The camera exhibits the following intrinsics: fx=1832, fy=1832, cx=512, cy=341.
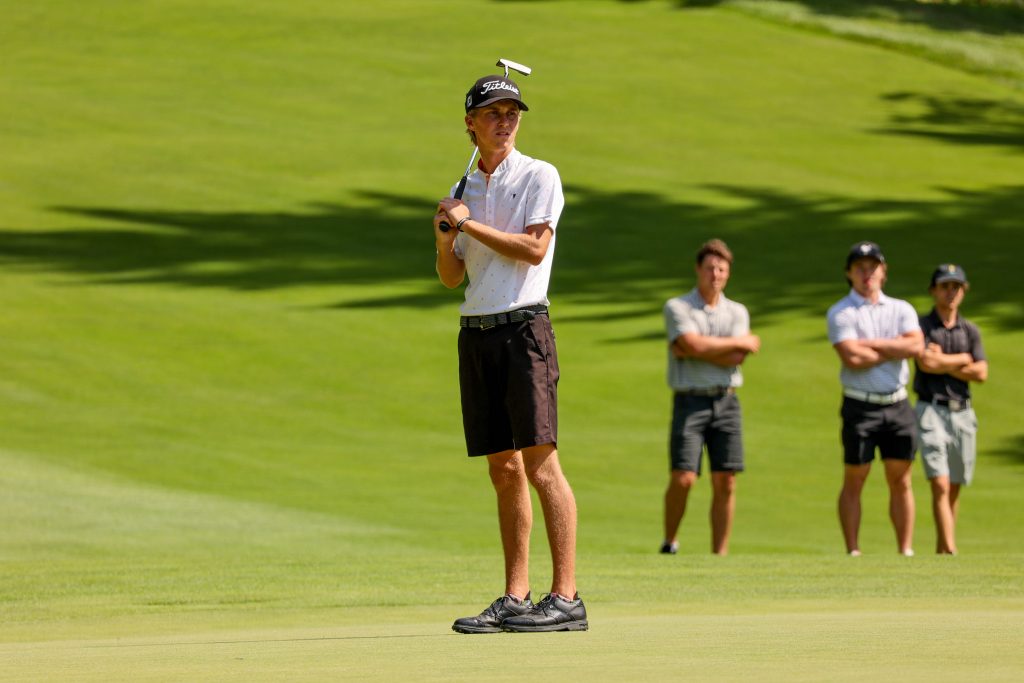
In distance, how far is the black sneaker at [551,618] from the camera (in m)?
6.52

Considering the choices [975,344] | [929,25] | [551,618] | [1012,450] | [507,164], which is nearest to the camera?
[551,618]

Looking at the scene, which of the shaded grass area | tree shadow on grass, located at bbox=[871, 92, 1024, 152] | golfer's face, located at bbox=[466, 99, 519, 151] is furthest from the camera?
the shaded grass area

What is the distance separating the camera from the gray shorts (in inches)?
483

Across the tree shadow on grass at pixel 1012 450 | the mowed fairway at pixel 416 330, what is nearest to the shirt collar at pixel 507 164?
the mowed fairway at pixel 416 330

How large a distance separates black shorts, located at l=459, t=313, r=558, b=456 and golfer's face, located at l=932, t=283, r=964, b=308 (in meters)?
6.21

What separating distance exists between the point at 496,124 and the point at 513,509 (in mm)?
1431

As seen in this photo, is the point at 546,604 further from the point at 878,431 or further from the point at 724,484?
the point at 878,431

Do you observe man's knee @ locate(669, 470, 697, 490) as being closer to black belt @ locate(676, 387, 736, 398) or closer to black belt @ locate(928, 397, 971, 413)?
black belt @ locate(676, 387, 736, 398)

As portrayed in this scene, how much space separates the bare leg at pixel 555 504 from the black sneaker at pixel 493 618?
15 centimetres

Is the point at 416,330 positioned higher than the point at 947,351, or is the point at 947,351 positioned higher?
the point at 947,351

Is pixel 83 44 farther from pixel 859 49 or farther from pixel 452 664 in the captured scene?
pixel 452 664

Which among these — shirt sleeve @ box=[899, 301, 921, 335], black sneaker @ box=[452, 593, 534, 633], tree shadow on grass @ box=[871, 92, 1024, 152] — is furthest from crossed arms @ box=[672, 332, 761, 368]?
tree shadow on grass @ box=[871, 92, 1024, 152]

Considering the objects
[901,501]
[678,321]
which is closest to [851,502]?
[901,501]

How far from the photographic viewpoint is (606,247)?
27609mm
